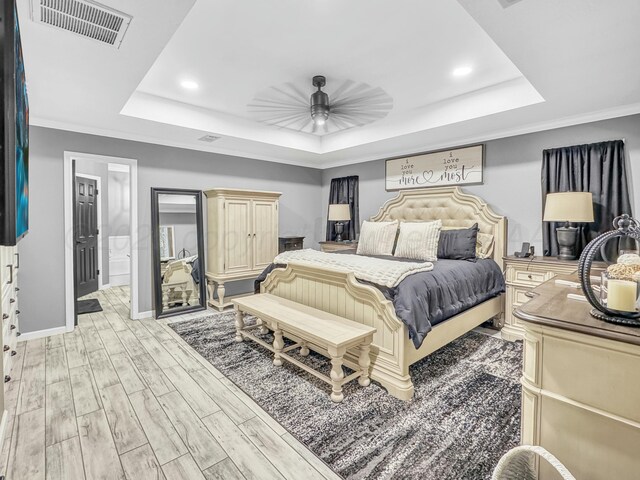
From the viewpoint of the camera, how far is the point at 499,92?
3.22 metres

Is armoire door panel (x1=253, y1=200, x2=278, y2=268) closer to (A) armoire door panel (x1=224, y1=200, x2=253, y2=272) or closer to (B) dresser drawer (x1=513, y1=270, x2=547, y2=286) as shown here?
(A) armoire door panel (x1=224, y1=200, x2=253, y2=272)

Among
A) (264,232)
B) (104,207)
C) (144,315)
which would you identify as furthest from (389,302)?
(104,207)

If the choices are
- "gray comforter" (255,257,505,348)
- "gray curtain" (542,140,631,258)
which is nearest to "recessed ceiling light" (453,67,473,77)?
"gray curtain" (542,140,631,258)

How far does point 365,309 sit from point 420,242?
148 cm

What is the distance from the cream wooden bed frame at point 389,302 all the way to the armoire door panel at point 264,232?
1207 mm

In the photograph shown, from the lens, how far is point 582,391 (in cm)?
117

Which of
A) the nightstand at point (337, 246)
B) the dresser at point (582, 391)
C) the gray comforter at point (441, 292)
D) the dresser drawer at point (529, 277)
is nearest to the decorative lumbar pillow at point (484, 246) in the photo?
the gray comforter at point (441, 292)

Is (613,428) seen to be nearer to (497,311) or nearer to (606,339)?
(606,339)

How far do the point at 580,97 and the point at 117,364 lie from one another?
4.67 m

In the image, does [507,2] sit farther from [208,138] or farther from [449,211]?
[208,138]

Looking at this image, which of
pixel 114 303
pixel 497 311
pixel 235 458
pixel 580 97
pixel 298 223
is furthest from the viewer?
pixel 298 223

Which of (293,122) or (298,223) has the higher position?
(293,122)

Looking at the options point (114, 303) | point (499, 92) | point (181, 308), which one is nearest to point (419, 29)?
point (499, 92)

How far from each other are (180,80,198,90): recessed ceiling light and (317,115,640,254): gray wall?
339 centimetres
